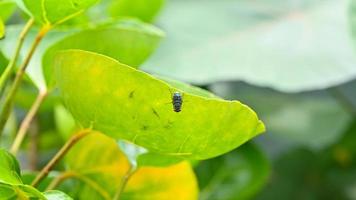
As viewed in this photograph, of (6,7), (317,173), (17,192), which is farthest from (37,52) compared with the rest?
(317,173)

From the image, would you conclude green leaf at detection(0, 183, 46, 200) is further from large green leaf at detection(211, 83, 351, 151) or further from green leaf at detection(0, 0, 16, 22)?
large green leaf at detection(211, 83, 351, 151)

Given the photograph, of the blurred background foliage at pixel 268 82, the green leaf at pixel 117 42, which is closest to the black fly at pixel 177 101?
the green leaf at pixel 117 42

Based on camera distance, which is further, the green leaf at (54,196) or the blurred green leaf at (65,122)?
the blurred green leaf at (65,122)

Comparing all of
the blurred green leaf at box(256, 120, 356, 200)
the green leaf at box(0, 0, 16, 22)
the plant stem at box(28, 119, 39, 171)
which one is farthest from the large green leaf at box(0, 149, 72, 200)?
the blurred green leaf at box(256, 120, 356, 200)

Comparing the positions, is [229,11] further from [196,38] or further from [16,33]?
[16,33]

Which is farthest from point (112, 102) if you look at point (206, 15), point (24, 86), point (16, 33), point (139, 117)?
point (206, 15)

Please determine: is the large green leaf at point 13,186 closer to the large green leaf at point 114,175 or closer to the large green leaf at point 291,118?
the large green leaf at point 114,175
